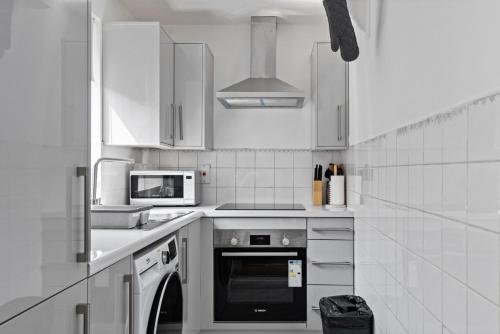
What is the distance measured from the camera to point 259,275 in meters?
3.16

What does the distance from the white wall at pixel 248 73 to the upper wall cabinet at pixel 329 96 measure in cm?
35

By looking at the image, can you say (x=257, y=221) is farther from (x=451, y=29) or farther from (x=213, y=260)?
(x=451, y=29)

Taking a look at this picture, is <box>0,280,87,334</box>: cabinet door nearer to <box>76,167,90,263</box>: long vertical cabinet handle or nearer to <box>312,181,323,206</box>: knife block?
<box>76,167,90,263</box>: long vertical cabinet handle

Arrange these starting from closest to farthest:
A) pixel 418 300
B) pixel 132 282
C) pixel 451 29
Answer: pixel 451 29
pixel 418 300
pixel 132 282

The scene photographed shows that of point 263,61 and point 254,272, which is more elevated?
point 263,61

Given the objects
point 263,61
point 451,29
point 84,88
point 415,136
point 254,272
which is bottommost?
point 254,272

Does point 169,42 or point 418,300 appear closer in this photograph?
point 418,300

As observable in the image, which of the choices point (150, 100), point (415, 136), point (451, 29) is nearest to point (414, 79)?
point (415, 136)

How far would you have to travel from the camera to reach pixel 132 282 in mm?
1788

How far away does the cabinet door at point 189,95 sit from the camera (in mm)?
3488

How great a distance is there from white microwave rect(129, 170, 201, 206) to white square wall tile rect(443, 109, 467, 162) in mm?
2290

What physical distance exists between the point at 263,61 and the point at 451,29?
2.36 m

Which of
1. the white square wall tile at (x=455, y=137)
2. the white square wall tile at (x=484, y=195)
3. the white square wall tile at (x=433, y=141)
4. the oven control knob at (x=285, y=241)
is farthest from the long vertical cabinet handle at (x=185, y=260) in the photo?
the white square wall tile at (x=484, y=195)

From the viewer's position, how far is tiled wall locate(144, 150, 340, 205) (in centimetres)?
384
